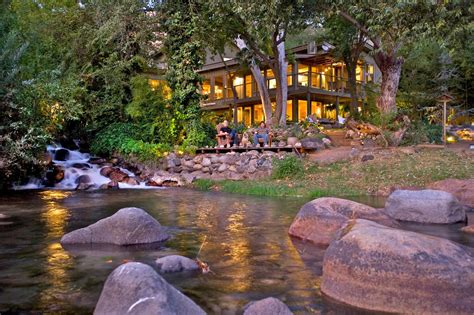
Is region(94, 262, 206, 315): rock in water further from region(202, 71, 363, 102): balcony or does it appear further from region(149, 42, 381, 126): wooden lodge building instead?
region(202, 71, 363, 102): balcony

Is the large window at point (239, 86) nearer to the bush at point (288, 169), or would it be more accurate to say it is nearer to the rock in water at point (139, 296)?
the bush at point (288, 169)

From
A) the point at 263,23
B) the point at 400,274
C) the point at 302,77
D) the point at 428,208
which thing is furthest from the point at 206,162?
the point at 302,77

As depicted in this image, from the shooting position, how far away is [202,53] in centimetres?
2380

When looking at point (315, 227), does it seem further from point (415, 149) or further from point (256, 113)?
point (256, 113)

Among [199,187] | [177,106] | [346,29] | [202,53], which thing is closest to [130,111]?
[177,106]

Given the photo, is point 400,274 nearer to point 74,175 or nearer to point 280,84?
point 74,175

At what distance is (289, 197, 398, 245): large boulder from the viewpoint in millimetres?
8227

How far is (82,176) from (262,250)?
13.9 metres

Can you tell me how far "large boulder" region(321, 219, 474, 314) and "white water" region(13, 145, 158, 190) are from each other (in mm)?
14748

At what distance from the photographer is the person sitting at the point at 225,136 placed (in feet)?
71.4

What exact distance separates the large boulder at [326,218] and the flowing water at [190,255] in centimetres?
30

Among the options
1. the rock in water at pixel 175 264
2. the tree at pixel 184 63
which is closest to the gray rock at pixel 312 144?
the tree at pixel 184 63

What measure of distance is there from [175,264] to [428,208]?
626cm

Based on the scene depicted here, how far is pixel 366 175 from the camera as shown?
56.9 ft
